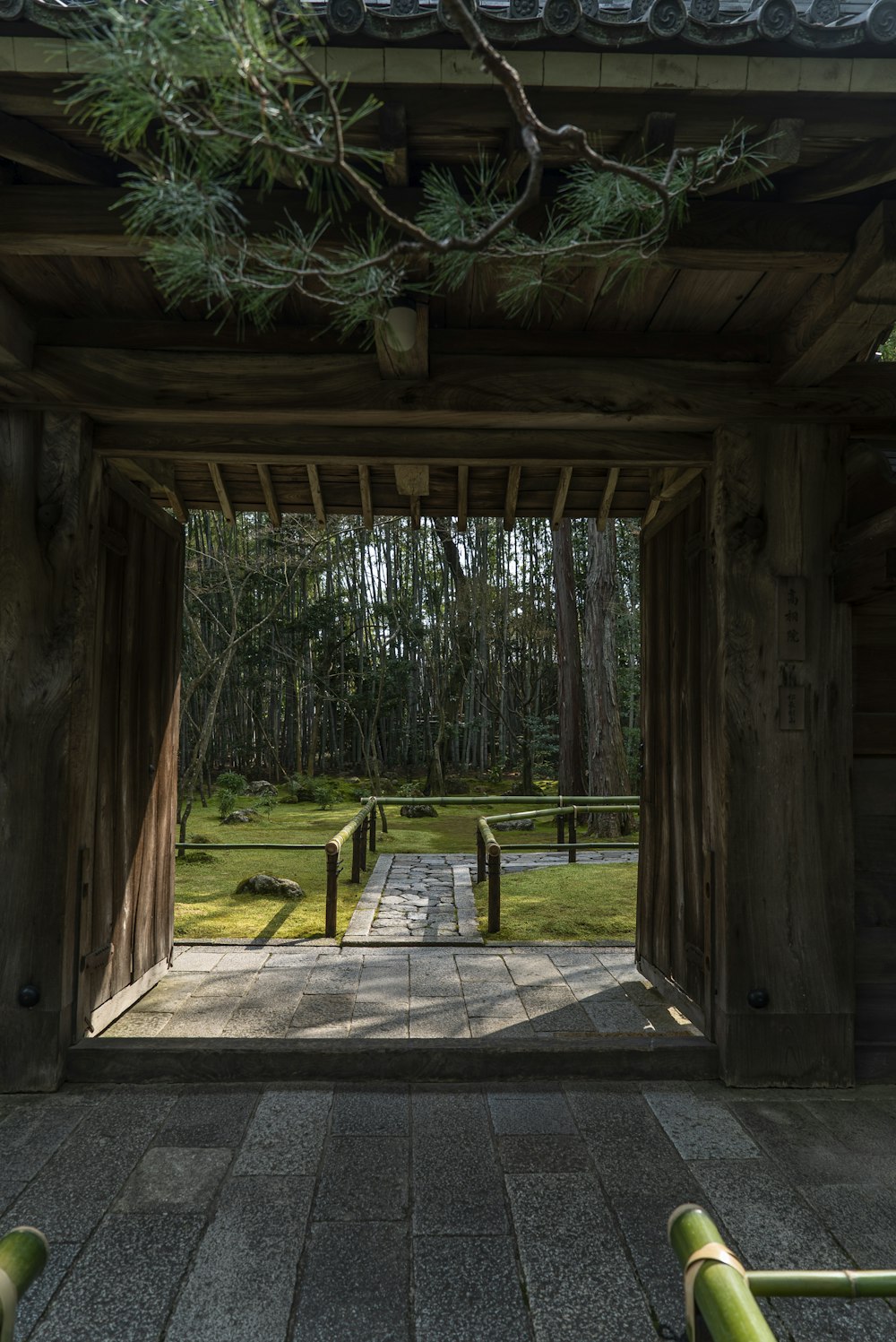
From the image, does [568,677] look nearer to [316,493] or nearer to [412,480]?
[316,493]

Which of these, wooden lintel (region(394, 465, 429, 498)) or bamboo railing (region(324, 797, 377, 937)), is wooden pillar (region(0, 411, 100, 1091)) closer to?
wooden lintel (region(394, 465, 429, 498))

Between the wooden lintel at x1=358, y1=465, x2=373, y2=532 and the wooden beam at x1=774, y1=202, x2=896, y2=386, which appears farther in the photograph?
the wooden lintel at x1=358, y1=465, x2=373, y2=532

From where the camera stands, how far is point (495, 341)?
113 inches

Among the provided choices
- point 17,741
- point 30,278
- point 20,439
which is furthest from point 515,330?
point 17,741

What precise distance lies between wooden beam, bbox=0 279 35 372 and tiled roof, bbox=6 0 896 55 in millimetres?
1048

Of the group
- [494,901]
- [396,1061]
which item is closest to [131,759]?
[396,1061]

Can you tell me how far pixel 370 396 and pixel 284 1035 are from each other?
2.27 metres

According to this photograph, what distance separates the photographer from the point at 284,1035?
3.18 m

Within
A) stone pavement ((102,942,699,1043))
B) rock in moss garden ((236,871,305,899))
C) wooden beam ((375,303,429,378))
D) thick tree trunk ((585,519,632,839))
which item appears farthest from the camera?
Result: thick tree trunk ((585,519,632,839))

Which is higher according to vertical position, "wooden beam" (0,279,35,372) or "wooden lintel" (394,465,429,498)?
"wooden beam" (0,279,35,372)

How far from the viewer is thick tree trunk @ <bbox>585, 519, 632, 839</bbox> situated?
Result: 10.7 meters

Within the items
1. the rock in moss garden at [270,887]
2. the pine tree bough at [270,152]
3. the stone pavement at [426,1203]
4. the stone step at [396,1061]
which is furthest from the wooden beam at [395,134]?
the rock in moss garden at [270,887]

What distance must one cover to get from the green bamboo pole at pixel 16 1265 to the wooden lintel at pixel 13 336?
8.01ft

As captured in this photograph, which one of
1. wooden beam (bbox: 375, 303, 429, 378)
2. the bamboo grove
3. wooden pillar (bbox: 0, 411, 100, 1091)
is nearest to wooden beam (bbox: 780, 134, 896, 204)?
wooden beam (bbox: 375, 303, 429, 378)
